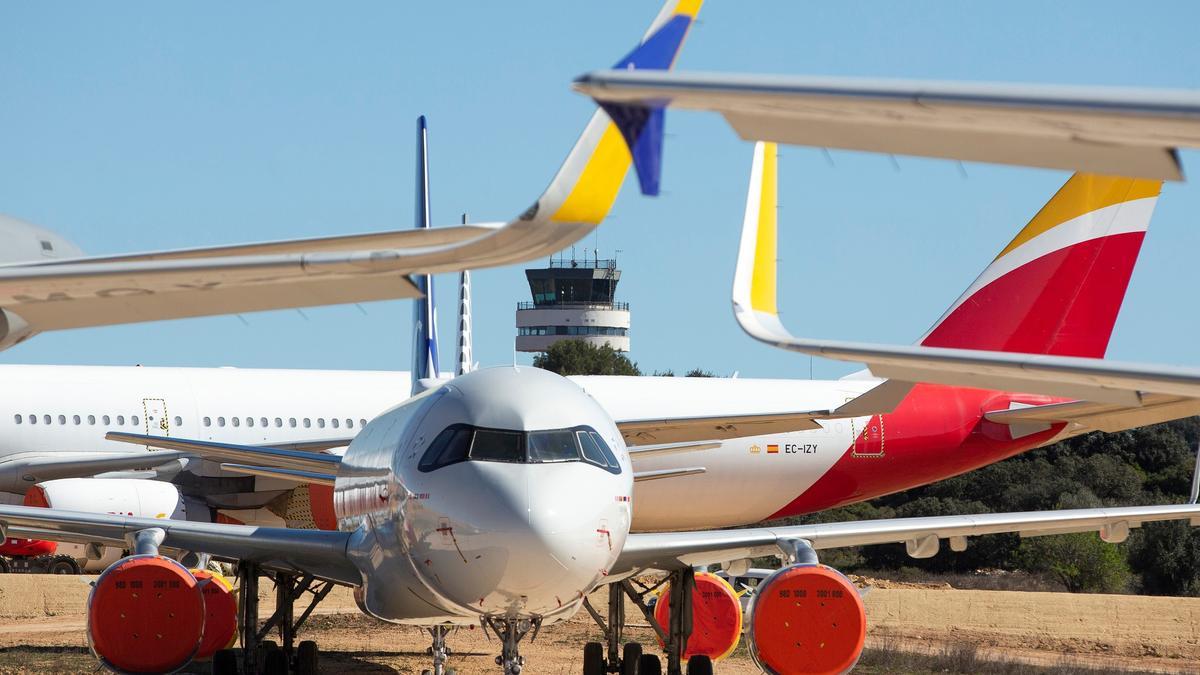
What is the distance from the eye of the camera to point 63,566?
3272cm

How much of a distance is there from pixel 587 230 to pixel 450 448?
7.19 meters

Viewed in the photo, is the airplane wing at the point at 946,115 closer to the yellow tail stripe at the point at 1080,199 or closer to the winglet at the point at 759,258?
the winglet at the point at 759,258

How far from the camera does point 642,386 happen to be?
28.8 metres

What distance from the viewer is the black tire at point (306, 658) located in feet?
49.8

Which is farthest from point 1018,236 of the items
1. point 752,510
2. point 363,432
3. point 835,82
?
point 835,82

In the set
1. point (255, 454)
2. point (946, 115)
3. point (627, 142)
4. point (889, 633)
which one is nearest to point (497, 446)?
point (255, 454)

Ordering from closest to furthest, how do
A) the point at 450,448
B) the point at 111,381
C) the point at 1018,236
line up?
the point at 450,448 < the point at 1018,236 < the point at 111,381

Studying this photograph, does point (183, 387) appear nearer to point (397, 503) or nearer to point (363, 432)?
point (363, 432)

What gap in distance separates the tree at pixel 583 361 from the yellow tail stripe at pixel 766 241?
69.3 meters

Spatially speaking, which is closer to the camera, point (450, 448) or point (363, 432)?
point (450, 448)

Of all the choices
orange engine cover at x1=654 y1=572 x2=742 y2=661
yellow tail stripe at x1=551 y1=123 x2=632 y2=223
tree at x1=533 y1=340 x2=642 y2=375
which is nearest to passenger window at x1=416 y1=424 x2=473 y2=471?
orange engine cover at x1=654 y1=572 x2=742 y2=661

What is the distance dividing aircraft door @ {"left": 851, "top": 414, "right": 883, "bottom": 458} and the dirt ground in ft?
8.52

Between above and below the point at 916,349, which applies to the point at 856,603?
below

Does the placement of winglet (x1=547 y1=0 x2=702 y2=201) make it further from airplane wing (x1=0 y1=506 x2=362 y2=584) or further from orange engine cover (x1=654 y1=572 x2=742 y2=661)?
orange engine cover (x1=654 y1=572 x2=742 y2=661)
